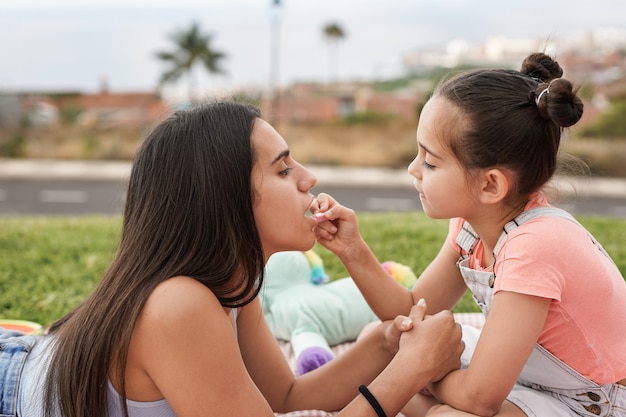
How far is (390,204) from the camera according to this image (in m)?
18.0

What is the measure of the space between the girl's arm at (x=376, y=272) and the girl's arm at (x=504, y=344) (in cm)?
56

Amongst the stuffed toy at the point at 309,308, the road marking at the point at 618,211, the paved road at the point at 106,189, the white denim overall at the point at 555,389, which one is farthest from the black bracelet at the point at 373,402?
the road marking at the point at 618,211

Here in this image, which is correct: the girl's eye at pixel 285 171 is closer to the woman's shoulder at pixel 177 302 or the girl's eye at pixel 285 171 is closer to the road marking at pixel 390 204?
the woman's shoulder at pixel 177 302

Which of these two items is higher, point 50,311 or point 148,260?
point 148,260

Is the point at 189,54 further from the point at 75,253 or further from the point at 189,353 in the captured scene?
the point at 189,353

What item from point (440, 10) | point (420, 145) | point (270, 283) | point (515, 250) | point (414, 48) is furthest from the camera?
point (440, 10)

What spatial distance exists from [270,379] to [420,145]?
3.22 feet

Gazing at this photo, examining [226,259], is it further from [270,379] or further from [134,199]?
[270,379]

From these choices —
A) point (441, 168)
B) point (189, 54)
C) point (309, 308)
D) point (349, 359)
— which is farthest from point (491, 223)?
point (189, 54)

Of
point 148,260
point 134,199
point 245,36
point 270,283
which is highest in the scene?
point 245,36

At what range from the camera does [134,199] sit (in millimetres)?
1827

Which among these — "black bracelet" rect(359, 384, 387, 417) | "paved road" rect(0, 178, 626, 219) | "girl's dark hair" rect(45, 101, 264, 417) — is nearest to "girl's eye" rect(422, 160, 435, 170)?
"girl's dark hair" rect(45, 101, 264, 417)

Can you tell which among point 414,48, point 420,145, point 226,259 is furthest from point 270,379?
point 414,48

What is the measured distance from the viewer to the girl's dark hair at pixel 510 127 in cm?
179
